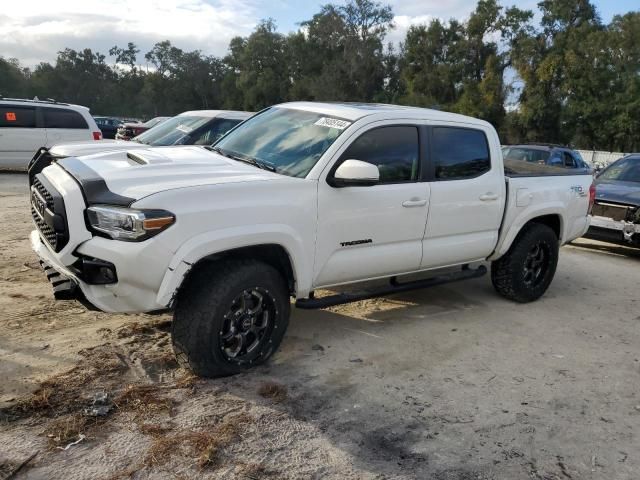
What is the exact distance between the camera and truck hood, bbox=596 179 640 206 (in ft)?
27.6

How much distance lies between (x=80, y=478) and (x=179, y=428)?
0.61 meters

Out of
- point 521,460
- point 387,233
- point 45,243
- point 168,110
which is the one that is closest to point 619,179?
point 387,233

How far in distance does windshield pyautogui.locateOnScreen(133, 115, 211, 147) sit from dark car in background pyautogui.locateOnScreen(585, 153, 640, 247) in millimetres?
6285

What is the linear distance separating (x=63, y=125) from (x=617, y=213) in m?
12.7

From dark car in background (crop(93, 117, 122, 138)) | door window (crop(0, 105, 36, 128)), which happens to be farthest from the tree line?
door window (crop(0, 105, 36, 128))

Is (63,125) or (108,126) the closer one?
(63,125)

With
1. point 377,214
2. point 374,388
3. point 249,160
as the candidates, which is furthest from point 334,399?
point 249,160

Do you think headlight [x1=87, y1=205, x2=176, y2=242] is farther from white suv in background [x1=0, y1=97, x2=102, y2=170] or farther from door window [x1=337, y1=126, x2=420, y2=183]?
white suv in background [x1=0, y1=97, x2=102, y2=170]

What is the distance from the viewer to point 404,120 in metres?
4.71

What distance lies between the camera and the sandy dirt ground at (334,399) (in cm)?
304

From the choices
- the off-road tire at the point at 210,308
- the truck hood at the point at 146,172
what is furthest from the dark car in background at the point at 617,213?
the off-road tire at the point at 210,308

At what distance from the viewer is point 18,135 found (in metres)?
14.1

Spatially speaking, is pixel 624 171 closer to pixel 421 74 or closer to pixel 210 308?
pixel 210 308

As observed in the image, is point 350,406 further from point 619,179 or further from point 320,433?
point 619,179
